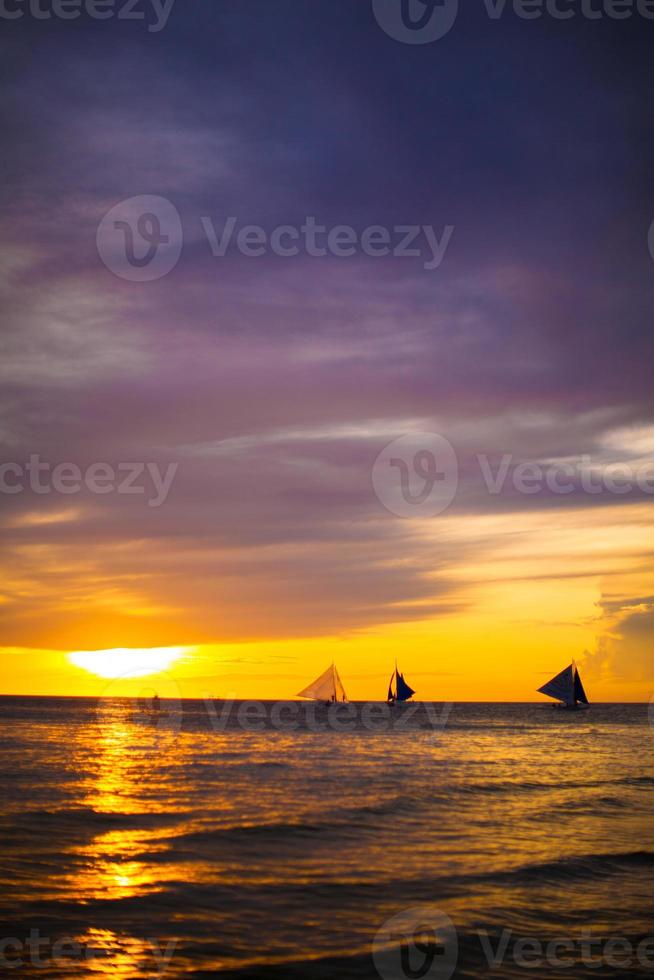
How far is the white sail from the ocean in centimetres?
11975

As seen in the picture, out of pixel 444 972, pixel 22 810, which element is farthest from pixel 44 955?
pixel 22 810

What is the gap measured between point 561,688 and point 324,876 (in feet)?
509

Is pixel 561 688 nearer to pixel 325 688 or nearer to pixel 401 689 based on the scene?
pixel 401 689

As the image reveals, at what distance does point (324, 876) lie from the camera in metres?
24.2

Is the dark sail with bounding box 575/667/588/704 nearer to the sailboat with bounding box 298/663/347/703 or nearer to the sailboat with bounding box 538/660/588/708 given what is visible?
the sailboat with bounding box 538/660/588/708

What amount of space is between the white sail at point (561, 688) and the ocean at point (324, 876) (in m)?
120

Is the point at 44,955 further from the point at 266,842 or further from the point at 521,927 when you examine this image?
the point at 266,842

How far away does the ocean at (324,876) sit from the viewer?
17250 mm

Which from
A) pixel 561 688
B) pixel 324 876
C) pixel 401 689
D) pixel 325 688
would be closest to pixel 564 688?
pixel 561 688

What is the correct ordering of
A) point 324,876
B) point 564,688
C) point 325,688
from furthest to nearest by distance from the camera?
point 564,688, point 325,688, point 324,876

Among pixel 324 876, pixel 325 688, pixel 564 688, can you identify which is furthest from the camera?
pixel 564 688

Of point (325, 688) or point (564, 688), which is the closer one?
point (325, 688)

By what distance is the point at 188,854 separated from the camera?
27.2 meters

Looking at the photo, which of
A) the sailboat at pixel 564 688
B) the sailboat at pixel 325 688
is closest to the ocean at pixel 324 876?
the sailboat at pixel 325 688
